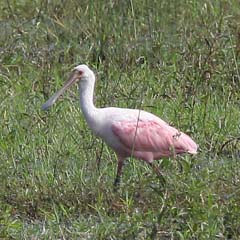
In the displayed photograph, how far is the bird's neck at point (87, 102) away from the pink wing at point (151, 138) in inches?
5.7

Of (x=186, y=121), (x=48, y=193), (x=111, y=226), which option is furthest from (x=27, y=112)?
(x=111, y=226)

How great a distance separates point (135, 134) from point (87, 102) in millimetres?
368

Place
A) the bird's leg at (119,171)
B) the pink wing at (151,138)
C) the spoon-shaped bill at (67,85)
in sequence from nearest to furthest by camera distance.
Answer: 1. the bird's leg at (119,171)
2. the pink wing at (151,138)
3. the spoon-shaped bill at (67,85)

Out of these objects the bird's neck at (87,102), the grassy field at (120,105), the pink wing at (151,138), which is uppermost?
the bird's neck at (87,102)

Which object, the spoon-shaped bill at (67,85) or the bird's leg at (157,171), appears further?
the spoon-shaped bill at (67,85)

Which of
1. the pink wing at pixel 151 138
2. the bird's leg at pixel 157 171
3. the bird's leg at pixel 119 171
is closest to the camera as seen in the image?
the bird's leg at pixel 157 171

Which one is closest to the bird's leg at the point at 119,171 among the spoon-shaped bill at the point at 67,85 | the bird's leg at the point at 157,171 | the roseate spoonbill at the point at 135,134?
the roseate spoonbill at the point at 135,134

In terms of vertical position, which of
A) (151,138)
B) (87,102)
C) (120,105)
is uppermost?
(87,102)

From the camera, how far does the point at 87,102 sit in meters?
6.71

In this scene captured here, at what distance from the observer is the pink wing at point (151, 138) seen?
652 cm

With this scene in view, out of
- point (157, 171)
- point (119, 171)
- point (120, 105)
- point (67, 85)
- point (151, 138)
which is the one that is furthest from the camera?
point (120, 105)

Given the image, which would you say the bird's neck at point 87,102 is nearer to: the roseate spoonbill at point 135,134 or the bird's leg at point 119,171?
the roseate spoonbill at point 135,134

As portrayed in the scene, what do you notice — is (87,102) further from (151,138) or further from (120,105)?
(120,105)

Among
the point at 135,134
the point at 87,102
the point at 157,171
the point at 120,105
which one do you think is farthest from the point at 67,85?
the point at 157,171
